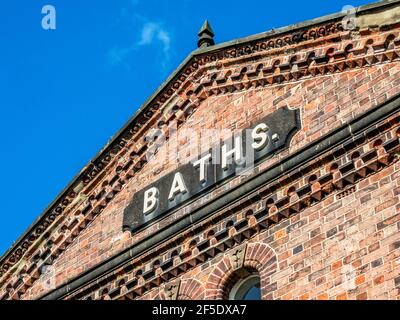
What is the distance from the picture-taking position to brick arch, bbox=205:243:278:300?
1770 centimetres

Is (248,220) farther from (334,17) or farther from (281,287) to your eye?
(334,17)

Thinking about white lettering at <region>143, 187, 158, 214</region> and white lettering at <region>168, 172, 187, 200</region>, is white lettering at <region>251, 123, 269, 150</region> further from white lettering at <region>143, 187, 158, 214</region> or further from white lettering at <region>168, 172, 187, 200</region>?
white lettering at <region>143, 187, 158, 214</region>

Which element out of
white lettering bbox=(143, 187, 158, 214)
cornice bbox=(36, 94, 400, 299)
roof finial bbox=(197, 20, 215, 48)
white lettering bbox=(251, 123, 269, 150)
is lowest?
cornice bbox=(36, 94, 400, 299)

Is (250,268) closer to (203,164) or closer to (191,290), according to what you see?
(191,290)

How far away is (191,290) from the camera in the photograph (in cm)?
1884

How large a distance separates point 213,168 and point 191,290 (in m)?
2.16

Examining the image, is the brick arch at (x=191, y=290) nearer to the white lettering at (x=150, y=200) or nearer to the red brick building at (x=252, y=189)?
the red brick building at (x=252, y=189)

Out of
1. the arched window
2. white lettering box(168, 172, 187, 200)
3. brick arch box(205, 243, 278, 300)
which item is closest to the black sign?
white lettering box(168, 172, 187, 200)

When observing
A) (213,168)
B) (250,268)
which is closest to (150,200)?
(213,168)

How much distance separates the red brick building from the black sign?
0.03m

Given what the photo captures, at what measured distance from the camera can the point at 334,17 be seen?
19.2 m

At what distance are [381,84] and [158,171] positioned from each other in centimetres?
466

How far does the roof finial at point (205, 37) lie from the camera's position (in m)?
21.6
